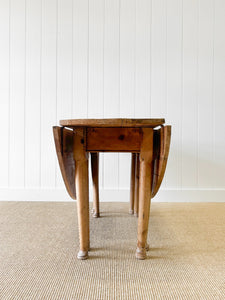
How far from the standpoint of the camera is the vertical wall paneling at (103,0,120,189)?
2.47m

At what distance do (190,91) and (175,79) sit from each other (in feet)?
0.58

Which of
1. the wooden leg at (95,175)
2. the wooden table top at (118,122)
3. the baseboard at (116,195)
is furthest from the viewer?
the baseboard at (116,195)

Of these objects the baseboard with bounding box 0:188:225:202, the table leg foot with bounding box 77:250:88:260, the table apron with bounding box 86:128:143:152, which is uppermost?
the table apron with bounding box 86:128:143:152

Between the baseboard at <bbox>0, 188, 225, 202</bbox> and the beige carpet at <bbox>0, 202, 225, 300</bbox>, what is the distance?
1.45 ft

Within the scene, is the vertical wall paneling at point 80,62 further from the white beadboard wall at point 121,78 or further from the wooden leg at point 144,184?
the wooden leg at point 144,184

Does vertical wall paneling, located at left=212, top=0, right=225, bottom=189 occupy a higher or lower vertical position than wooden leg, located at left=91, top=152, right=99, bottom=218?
higher

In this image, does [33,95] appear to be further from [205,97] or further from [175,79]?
[205,97]

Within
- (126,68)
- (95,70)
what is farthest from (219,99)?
(95,70)

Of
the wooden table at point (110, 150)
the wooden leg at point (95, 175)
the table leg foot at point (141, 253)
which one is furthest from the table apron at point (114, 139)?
the wooden leg at point (95, 175)

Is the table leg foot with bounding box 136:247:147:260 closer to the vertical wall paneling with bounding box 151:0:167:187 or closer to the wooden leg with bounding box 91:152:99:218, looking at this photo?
the wooden leg with bounding box 91:152:99:218

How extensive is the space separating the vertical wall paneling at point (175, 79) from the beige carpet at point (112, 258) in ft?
1.78

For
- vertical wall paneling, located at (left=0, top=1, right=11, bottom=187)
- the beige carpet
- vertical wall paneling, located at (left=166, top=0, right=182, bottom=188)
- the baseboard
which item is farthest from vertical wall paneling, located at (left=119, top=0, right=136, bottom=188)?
vertical wall paneling, located at (left=0, top=1, right=11, bottom=187)

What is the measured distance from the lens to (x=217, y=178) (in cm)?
248

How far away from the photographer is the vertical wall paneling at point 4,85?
251 cm
